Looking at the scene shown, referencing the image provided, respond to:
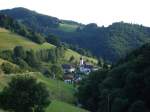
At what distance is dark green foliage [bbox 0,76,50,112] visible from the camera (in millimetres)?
53625

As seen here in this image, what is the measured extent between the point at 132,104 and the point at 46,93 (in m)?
9.61

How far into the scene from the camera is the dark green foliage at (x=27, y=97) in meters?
53.6

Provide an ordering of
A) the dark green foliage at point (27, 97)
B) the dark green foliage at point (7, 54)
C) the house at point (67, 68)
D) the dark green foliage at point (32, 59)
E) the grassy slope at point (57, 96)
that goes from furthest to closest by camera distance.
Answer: the house at point (67, 68) < the dark green foliage at point (32, 59) < the dark green foliage at point (7, 54) < the grassy slope at point (57, 96) < the dark green foliage at point (27, 97)

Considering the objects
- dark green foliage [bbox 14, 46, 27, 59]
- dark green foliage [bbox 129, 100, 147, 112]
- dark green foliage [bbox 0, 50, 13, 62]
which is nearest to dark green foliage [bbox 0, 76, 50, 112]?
dark green foliage [bbox 129, 100, 147, 112]

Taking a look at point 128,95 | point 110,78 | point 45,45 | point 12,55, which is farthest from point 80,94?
point 45,45

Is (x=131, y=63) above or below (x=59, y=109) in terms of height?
above

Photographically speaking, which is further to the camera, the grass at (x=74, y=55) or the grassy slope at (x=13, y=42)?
the grass at (x=74, y=55)

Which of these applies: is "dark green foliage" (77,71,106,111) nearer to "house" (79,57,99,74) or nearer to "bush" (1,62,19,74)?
"bush" (1,62,19,74)

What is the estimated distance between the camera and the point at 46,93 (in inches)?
2149

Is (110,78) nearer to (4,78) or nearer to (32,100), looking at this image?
(4,78)

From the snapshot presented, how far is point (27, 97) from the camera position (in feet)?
177

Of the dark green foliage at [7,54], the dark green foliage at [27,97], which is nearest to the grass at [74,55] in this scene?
the dark green foliage at [7,54]

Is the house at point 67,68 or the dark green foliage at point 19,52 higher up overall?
the dark green foliage at point 19,52

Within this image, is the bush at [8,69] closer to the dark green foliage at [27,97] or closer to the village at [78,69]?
the dark green foliage at [27,97]
